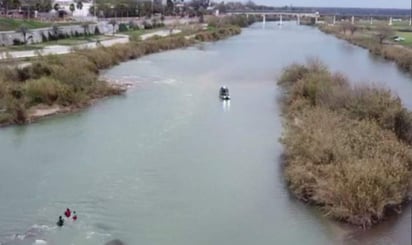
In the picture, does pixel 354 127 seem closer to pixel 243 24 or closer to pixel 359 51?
pixel 359 51

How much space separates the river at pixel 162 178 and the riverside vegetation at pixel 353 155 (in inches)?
19.8

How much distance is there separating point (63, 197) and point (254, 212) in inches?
224

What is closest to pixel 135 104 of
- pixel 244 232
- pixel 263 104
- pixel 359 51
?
pixel 263 104

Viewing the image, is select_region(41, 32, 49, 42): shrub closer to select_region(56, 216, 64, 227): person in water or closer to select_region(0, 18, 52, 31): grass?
select_region(0, 18, 52, 31): grass

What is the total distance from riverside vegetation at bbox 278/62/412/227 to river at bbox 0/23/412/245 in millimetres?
503

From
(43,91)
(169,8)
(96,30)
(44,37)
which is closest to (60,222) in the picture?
(43,91)

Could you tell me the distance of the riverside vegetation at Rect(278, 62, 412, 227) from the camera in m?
15.4

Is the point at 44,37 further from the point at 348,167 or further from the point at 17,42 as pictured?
the point at 348,167

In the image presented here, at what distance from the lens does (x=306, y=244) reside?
48.7 feet

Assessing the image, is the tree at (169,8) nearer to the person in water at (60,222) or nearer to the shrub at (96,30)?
the shrub at (96,30)

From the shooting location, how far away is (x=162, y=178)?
19312 millimetres

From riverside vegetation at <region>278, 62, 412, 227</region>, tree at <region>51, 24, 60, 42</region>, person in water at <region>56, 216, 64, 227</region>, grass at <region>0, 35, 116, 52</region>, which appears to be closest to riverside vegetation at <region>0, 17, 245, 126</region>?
grass at <region>0, 35, 116, 52</region>

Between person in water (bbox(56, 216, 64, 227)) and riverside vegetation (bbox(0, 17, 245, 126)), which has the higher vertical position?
riverside vegetation (bbox(0, 17, 245, 126))

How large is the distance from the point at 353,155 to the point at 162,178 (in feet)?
20.1
